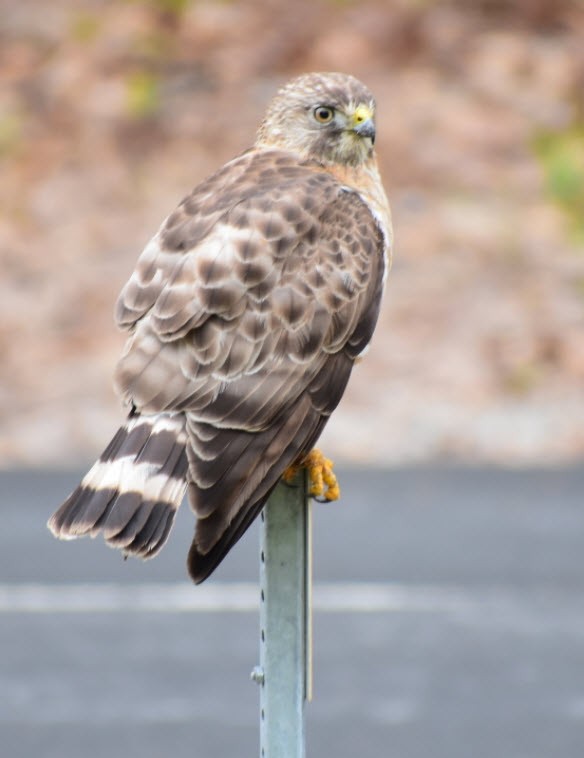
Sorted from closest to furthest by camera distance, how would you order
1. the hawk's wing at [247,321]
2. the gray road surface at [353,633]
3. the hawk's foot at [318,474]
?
1. the hawk's wing at [247,321]
2. the hawk's foot at [318,474]
3. the gray road surface at [353,633]

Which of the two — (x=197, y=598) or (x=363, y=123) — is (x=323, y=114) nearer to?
(x=363, y=123)

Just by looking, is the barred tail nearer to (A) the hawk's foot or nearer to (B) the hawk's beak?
(A) the hawk's foot

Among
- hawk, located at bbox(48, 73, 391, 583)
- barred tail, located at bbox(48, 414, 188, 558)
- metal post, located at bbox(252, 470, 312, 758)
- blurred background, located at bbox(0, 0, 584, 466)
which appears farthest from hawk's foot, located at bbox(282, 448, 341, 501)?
blurred background, located at bbox(0, 0, 584, 466)

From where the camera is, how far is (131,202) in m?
13.4

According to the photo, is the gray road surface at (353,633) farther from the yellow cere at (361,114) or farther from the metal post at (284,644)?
the metal post at (284,644)

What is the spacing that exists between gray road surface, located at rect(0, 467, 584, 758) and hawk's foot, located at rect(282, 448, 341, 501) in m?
2.82

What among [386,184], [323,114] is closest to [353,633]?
[323,114]

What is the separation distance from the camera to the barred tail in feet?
10.2

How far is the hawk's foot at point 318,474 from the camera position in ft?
Answer: 11.5

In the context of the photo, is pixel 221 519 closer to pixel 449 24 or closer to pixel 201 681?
pixel 201 681

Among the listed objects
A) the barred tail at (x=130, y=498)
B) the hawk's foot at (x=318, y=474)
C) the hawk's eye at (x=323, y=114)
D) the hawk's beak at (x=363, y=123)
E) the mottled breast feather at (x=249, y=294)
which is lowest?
the barred tail at (x=130, y=498)

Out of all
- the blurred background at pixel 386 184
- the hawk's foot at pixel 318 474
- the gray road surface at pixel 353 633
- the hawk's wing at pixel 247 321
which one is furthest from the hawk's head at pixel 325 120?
the blurred background at pixel 386 184

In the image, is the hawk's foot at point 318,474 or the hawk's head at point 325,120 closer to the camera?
the hawk's foot at point 318,474

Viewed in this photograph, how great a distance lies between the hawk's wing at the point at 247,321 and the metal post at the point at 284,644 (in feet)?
0.53
